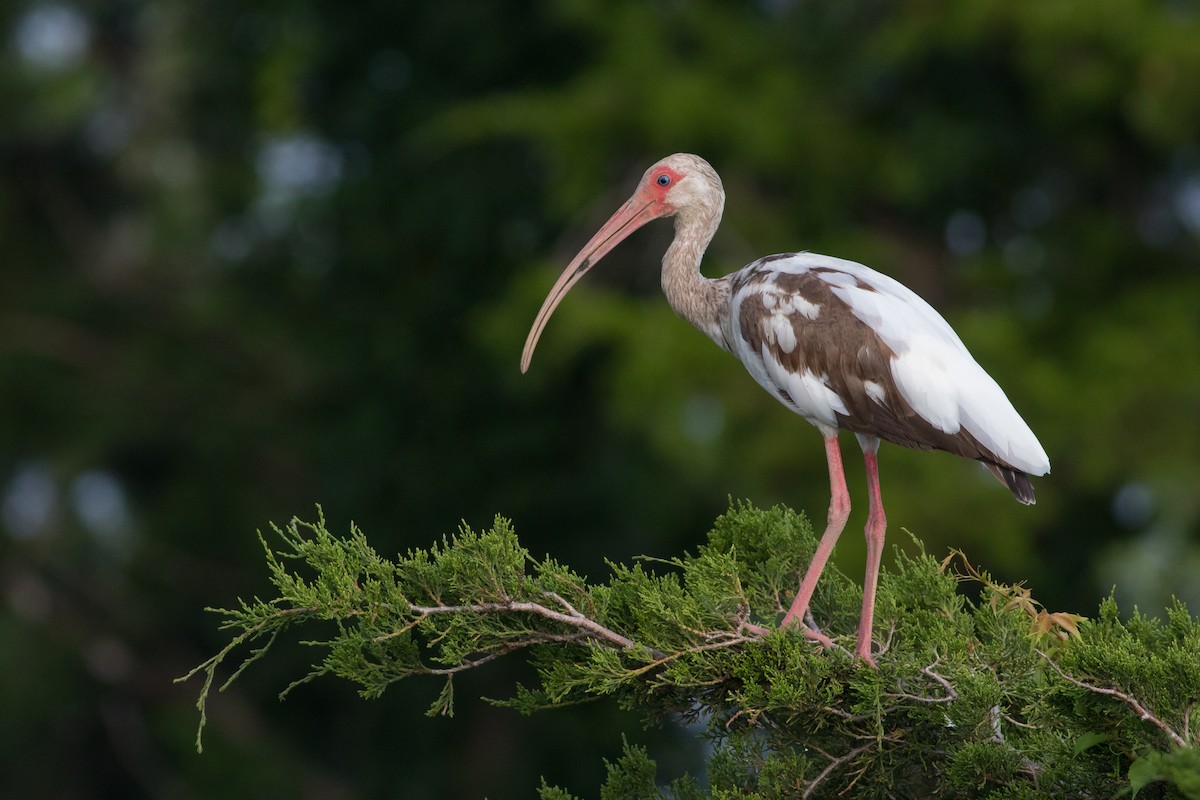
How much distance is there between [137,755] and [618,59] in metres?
11.6

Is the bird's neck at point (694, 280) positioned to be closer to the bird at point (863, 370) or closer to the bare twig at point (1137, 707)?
the bird at point (863, 370)

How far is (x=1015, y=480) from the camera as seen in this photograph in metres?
6.08

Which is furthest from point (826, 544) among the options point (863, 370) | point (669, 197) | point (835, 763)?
point (669, 197)

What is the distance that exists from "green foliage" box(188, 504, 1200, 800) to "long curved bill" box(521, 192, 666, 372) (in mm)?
2020

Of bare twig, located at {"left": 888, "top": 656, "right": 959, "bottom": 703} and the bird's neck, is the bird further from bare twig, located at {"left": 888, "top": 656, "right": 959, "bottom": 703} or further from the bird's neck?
bare twig, located at {"left": 888, "top": 656, "right": 959, "bottom": 703}

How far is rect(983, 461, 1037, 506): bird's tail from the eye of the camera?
6.02m

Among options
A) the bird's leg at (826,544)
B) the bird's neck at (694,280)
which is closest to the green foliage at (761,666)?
the bird's leg at (826,544)

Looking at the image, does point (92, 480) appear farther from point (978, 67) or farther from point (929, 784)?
point (929, 784)

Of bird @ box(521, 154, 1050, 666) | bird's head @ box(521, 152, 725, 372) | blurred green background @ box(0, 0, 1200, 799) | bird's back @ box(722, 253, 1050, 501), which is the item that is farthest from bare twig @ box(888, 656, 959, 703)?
blurred green background @ box(0, 0, 1200, 799)

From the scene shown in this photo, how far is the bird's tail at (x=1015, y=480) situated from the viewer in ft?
19.8

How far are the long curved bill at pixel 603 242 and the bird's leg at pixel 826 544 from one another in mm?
1322

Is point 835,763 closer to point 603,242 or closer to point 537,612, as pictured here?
point 537,612

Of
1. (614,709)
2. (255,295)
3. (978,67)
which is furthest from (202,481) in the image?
(978,67)

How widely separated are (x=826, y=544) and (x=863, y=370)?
0.64 meters
